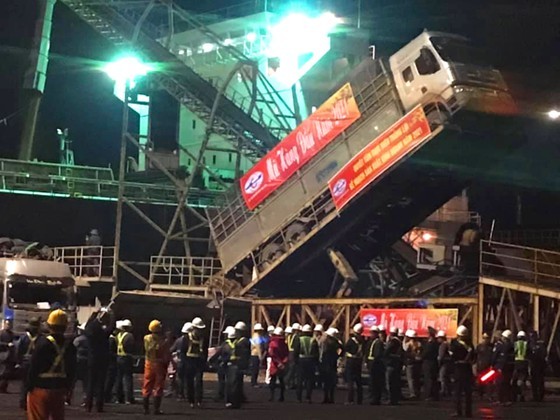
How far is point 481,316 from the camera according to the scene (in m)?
24.0

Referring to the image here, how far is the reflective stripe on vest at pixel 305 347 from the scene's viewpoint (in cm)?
1970

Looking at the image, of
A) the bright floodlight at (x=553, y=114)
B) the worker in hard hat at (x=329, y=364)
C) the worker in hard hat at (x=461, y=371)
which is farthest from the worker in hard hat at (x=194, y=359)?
the bright floodlight at (x=553, y=114)

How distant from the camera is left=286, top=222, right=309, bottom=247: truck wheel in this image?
25.2 meters

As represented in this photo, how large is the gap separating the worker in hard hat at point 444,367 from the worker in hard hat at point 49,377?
11.3m

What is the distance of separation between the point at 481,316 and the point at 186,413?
10.4m

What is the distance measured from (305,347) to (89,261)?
1754 centimetres

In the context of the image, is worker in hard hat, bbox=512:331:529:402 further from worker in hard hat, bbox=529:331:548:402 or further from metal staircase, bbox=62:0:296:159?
metal staircase, bbox=62:0:296:159

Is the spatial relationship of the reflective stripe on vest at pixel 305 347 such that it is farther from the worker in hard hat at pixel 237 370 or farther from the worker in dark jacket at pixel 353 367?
the worker in hard hat at pixel 237 370

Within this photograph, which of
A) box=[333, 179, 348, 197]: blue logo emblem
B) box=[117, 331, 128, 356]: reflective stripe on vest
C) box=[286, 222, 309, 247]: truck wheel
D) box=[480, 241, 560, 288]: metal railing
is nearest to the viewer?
box=[117, 331, 128, 356]: reflective stripe on vest

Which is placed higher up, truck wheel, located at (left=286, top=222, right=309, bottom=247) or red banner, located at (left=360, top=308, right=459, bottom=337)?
truck wheel, located at (left=286, top=222, right=309, bottom=247)

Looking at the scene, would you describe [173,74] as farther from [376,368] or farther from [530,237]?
[376,368]

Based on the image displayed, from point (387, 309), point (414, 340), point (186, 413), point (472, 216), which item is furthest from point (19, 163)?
point (186, 413)

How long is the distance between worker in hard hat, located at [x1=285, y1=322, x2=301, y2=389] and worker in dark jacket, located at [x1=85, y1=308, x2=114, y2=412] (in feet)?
17.5

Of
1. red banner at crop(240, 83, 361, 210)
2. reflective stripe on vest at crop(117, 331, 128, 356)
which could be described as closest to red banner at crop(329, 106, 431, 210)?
red banner at crop(240, 83, 361, 210)
